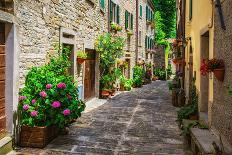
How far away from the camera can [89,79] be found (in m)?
13.4

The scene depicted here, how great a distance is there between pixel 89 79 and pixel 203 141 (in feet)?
27.9

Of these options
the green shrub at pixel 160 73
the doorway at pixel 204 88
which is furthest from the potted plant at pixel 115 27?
the green shrub at pixel 160 73

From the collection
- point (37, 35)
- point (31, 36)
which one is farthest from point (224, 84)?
point (37, 35)

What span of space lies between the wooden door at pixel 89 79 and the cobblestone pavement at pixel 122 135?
68.5 inches

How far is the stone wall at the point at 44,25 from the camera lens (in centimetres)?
662

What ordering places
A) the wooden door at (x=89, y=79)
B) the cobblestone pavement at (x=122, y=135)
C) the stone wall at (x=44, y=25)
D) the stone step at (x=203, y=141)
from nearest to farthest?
1. the stone step at (x=203, y=141)
2. the cobblestone pavement at (x=122, y=135)
3. the stone wall at (x=44, y=25)
4. the wooden door at (x=89, y=79)

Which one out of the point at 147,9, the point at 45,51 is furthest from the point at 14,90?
the point at 147,9

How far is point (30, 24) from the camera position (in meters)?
6.95

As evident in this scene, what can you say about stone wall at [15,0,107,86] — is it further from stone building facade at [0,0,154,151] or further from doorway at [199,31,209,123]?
doorway at [199,31,209,123]

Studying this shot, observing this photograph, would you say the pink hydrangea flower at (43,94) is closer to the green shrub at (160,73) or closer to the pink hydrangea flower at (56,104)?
the pink hydrangea flower at (56,104)

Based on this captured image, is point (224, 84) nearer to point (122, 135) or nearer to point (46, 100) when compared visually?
point (122, 135)

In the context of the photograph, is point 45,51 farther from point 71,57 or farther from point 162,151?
point 162,151

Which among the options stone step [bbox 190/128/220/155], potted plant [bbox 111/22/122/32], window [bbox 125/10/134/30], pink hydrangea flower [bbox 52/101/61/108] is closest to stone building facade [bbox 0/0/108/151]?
pink hydrangea flower [bbox 52/101/61/108]

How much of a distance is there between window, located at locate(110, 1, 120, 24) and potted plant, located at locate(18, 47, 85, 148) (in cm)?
969
